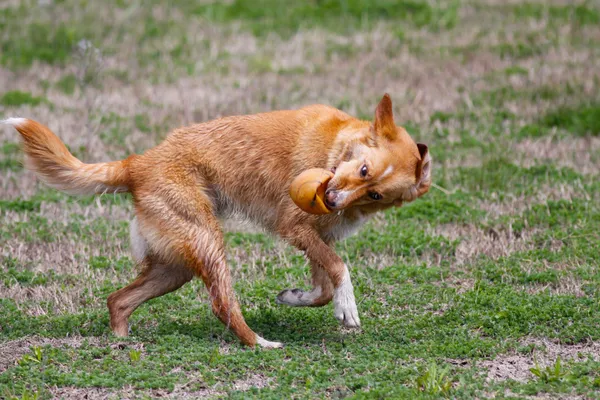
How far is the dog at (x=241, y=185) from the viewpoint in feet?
19.2

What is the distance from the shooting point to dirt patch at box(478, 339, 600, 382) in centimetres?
550

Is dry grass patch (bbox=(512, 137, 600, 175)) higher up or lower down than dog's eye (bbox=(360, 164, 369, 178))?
lower down

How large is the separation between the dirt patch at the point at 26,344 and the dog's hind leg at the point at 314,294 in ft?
4.44

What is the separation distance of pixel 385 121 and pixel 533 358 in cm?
181

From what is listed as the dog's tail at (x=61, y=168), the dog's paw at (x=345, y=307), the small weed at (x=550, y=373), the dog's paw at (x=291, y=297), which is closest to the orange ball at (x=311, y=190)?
the dog's paw at (x=345, y=307)

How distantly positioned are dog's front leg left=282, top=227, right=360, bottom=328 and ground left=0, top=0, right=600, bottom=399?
267 mm

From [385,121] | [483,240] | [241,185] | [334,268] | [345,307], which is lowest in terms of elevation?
[483,240]

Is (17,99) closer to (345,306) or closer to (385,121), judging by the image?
(385,121)

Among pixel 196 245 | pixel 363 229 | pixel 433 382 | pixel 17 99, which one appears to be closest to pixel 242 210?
pixel 196 245

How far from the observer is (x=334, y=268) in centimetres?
593

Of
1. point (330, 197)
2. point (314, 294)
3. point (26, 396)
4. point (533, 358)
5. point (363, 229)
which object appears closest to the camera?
point (26, 396)

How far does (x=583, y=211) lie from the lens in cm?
838

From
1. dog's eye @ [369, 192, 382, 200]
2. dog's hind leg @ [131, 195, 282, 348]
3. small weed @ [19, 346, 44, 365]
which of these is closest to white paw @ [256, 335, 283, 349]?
dog's hind leg @ [131, 195, 282, 348]

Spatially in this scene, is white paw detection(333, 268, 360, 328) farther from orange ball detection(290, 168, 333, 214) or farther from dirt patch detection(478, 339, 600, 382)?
dirt patch detection(478, 339, 600, 382)
